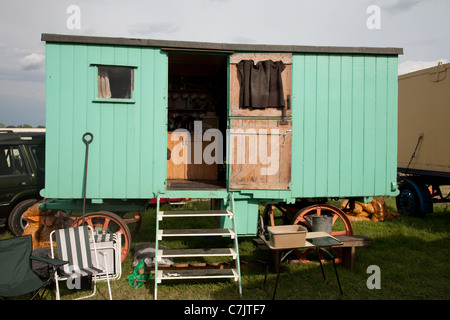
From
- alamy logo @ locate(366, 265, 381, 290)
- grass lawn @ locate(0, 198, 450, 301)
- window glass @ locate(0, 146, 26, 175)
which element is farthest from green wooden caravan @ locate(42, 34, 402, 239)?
window glass @ locate(0, 146, 26, 175)

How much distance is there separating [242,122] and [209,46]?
1.21 metres

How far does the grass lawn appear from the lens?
185 inches

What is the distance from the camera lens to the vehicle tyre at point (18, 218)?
706cm

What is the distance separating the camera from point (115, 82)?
5.46 meters

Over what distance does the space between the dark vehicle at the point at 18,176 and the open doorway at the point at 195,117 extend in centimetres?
266

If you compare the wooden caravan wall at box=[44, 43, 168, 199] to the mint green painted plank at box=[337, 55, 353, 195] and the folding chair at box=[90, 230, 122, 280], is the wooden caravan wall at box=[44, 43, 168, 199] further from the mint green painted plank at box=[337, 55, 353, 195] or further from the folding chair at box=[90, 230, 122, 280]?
the mint green painted plank at box=[337, 55, 353, 195]

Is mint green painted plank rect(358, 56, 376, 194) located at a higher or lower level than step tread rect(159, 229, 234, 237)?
higher

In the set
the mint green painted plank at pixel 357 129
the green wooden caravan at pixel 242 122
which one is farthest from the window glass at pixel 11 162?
the mint green painted plank at pixel 357 129

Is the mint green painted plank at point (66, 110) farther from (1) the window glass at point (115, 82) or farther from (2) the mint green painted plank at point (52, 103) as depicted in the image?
(1) the window glass at point (115, 82)

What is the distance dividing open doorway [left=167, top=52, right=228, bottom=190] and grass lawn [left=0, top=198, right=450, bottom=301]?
4.81ft

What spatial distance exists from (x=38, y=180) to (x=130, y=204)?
9.19ft

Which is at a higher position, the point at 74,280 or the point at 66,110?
the point at 66,110

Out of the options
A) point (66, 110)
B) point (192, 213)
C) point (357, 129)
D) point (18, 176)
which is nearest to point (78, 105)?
point (66, 110)

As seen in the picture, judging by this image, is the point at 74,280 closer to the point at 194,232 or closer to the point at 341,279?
the point at 194,232
